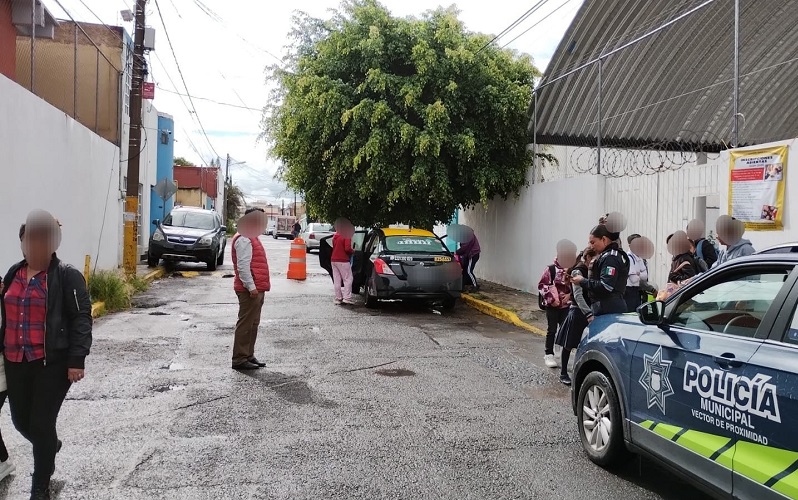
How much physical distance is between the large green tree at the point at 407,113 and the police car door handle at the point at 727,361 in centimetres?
1101

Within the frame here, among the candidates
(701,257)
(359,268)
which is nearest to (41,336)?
(701,257)

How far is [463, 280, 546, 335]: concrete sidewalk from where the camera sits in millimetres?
11122

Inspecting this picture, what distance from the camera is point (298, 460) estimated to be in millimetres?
4668

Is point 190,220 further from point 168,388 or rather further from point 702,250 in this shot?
point 702,250

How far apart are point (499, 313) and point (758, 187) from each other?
5326mm

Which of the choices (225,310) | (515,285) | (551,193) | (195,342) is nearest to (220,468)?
(195,342)

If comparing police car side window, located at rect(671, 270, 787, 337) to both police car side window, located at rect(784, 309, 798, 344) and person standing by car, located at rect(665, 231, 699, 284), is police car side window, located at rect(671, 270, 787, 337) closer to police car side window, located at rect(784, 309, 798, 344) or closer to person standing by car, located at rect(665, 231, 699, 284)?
police car side window, located at rect(784, 309, 798, 344)

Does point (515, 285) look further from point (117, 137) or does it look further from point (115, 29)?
point (115, 29)

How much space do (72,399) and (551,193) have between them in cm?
990

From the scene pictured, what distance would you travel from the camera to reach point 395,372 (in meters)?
7.46

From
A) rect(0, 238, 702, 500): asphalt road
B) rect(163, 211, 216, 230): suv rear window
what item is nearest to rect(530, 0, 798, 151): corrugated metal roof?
rect(0, 238, 702, 500): asphalt road

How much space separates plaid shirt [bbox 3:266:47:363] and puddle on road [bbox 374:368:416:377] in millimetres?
4057

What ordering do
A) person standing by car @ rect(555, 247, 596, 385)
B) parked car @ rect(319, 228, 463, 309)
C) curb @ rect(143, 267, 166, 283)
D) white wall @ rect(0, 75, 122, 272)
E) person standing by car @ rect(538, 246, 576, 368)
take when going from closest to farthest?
person standing by car @ rect(555, 247, 596, 385)
person standing by car @ rect(538, 246, 576, 368)
white wall @ rect(0, 75, 122, 272)
parked car @ rect(319, 228, 463, 309)
curb @ rect(143, 267, 166, 283)

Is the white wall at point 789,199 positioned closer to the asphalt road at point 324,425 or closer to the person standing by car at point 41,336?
the asphalt road at point 324,425
